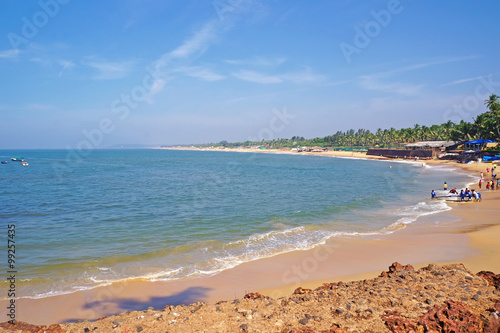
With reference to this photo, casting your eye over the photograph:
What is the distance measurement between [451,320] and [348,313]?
2.11 m

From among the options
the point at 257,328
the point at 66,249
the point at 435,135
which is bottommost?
the point at 66,249

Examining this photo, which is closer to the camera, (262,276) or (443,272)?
(443,272)

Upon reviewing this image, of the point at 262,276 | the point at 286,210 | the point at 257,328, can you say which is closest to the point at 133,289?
the point at 262,276

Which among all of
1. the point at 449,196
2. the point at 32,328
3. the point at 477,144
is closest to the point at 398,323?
the point at 32,328

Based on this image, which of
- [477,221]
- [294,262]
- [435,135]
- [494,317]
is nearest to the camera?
[494,317]

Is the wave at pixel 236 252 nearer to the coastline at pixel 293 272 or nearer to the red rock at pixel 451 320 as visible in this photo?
the coastline at pixel 293 272

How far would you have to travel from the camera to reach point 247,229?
20.3 metres

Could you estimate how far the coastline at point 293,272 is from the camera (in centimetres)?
1020

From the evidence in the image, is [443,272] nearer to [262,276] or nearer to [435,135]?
[262,276]

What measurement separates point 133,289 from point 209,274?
3003 mm

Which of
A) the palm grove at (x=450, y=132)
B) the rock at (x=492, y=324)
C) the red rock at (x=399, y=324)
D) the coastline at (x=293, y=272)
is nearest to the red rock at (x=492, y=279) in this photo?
the rock at (x=492, y=324)

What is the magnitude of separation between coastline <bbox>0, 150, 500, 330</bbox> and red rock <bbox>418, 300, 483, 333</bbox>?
201 inches

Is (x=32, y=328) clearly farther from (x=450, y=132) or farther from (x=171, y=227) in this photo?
(x=450, y=132)

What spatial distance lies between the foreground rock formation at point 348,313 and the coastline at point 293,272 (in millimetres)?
2431
